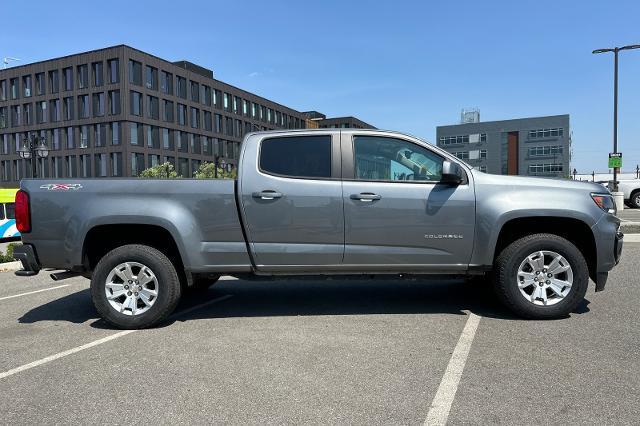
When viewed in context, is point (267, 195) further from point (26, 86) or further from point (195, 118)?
point (26, 86)

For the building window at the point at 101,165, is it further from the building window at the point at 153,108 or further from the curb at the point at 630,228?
the curb at the point at 630,228

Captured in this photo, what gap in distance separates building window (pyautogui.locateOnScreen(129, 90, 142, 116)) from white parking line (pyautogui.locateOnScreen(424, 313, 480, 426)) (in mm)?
54950

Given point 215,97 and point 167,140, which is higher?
point 215,97

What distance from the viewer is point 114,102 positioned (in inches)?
2111

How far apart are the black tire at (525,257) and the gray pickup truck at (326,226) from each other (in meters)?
0.01

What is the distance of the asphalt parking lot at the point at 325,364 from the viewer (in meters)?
3.17

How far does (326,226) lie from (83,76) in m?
59.2

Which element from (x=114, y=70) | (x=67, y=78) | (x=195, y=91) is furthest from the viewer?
(x=195, y=91)

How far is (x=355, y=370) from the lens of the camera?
12.5ft

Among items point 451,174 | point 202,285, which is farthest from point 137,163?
point 451,174

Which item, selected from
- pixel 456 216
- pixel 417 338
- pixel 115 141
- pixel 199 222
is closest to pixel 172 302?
pixel 199 222

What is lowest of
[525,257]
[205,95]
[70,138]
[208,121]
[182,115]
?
[525,257]

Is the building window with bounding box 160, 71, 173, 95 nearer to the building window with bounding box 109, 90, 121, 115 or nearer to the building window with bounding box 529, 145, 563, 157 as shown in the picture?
the building window with bounding box 109, 90, 121, 115

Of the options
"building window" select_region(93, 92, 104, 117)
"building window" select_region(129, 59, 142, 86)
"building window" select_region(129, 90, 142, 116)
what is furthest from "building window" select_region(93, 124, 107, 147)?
"building window" select_region(129, 59, 142, 86)
